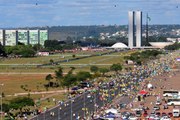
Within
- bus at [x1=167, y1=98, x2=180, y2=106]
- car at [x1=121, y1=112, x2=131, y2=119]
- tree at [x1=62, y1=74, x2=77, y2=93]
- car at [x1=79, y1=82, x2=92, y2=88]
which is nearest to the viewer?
car at [x1=121, y1=112, x2=131, y2=119]

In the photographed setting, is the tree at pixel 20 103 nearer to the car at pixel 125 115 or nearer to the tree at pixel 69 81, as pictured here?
the car at pixel 125 115

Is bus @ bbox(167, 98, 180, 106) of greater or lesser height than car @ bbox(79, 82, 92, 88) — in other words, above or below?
below

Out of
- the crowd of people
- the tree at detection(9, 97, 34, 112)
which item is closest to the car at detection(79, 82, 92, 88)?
the crowd of people

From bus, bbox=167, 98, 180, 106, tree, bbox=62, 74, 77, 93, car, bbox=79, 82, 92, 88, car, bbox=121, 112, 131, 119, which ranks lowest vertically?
car, bbox=121, 112, 131, 119

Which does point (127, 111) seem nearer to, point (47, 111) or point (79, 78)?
point (47, 111)

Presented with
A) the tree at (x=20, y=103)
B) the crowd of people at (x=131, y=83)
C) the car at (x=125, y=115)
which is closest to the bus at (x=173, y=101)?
the crowd of people at (x=131, y=83)

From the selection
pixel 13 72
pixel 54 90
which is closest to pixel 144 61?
pixel 13 72

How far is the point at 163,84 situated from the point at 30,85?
16.7 meters

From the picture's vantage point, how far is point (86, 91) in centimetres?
6338

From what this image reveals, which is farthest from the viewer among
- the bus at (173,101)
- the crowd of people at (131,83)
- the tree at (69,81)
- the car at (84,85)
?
the car at (84,85)

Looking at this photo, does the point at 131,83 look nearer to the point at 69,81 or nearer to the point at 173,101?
Answer: the point at 69,81

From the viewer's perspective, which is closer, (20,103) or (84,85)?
A: (20,103)

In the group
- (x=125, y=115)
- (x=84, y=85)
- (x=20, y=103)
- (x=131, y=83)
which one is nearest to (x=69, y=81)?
(x=84, y=85)

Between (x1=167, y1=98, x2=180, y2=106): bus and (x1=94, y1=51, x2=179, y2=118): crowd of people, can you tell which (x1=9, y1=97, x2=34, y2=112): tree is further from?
(x1=167, y1=98, x2=180, y2=106): bus
